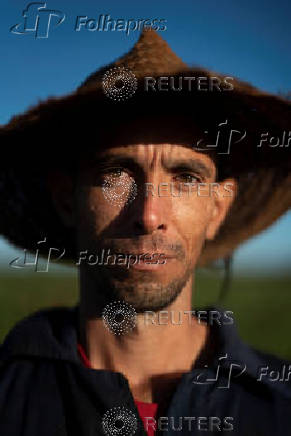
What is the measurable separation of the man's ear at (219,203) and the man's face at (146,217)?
171mm

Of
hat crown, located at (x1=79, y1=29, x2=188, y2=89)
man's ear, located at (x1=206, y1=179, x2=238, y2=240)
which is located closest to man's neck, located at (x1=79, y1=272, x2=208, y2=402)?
man's ear, located at (x1=206, y1=179, x2=238, y2=240)

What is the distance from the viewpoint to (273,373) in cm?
202

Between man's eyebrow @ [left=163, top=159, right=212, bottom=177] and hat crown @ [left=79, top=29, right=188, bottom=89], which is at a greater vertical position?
hat crown @ [left=79, top=29, right=188, bottom=89]

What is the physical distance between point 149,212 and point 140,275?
0.98ft

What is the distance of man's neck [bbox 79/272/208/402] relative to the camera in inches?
81.3

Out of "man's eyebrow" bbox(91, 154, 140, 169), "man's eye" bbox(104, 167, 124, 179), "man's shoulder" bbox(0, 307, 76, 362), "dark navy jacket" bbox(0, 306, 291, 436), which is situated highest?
"man's eyebrow" bbox(91, 154, 140, 169)

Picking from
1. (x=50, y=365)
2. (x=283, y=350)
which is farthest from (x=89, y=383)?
Answer: (x=283, y=350)

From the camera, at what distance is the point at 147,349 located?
2.10 m

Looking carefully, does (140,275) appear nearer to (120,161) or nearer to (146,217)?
(146,217)

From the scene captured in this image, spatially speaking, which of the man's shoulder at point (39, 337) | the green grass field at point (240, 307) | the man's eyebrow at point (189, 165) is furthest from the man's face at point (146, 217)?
the green grass field at point (240, 307)

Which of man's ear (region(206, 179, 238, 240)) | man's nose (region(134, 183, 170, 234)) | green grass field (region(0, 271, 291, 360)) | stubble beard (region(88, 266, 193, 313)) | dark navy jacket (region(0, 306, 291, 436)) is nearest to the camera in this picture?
dark navy jacket (region(0, 306, 291, 436))

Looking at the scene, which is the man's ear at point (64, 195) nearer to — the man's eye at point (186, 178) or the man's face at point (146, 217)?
the man's face at point (146, 217)

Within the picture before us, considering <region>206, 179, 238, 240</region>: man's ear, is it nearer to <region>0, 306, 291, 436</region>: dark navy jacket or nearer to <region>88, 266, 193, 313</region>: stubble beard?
<region>88, 266, 193, 313</region>: stubble beard

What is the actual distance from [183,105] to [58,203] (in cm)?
85
